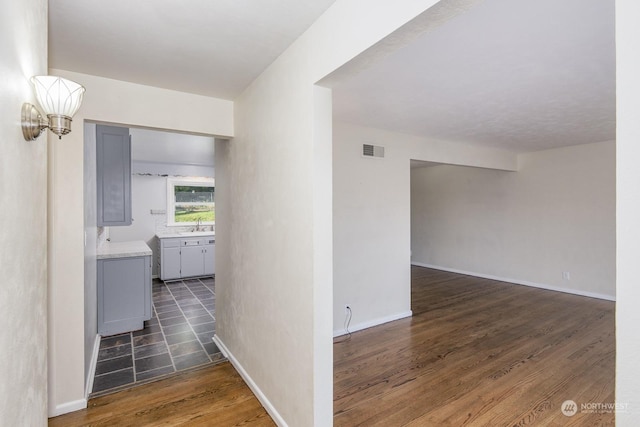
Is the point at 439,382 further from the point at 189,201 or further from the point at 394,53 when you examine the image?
the point at 189,201

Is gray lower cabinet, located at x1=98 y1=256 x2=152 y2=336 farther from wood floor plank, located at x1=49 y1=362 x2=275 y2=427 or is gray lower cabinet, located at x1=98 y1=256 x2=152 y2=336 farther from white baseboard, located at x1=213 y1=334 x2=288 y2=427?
wood floor plank, located at x1=49 y1=362 x2=275 y2=427

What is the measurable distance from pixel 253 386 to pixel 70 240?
173 cm

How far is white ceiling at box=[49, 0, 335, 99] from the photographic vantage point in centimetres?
155

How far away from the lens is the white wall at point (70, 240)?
217cm

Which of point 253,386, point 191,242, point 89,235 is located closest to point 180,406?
point 253,386

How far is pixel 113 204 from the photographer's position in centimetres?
342

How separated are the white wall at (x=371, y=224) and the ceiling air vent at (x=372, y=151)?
52mm

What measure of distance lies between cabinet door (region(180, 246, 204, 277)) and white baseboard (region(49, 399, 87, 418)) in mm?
3992

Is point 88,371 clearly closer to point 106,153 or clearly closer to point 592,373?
point 106,153

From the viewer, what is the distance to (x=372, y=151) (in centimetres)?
388

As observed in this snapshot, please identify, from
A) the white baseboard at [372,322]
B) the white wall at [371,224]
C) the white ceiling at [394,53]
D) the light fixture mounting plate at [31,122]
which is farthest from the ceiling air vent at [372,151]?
the light fixture mounting plate at [31,122]

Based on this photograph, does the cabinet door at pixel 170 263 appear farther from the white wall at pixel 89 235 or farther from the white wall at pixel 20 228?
the white wall at pixel 20 228

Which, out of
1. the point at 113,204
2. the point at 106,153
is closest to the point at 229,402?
the point at 113,204

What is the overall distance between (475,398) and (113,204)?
3914mm
